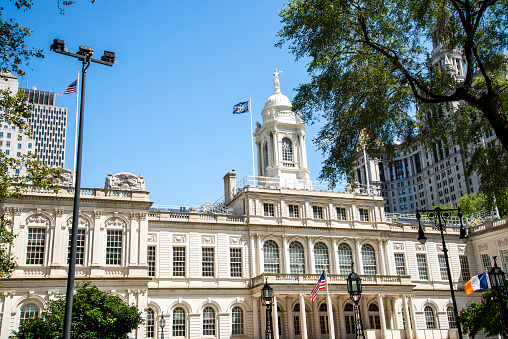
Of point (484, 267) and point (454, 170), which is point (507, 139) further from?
point (454, 170)

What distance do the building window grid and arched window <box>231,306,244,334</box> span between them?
4084 mm

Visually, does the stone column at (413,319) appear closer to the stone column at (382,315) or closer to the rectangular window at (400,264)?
the stone column at (382,315)

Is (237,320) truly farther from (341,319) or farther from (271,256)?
(341,319)

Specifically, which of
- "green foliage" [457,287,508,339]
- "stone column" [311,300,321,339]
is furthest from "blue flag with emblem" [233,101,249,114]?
"green foliage" [457,287,508,339]

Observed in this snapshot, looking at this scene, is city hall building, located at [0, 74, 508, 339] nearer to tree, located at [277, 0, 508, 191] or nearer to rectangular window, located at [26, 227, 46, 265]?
rectangular window, located at [26, 227, 46, 265]

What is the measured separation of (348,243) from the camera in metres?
46.9

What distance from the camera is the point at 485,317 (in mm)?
33812

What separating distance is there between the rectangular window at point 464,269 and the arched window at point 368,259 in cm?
1068

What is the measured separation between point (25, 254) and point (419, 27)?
2899 centimetres

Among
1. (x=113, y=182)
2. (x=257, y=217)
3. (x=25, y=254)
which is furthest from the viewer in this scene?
(x=257, y=217)

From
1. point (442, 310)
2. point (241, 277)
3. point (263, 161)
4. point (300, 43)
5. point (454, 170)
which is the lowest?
point (442, 310)

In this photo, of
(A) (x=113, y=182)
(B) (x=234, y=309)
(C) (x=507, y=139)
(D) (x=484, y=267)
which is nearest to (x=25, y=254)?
(A) (x=113, y=182)

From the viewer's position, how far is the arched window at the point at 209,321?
132 ft

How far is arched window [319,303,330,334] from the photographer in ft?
144
